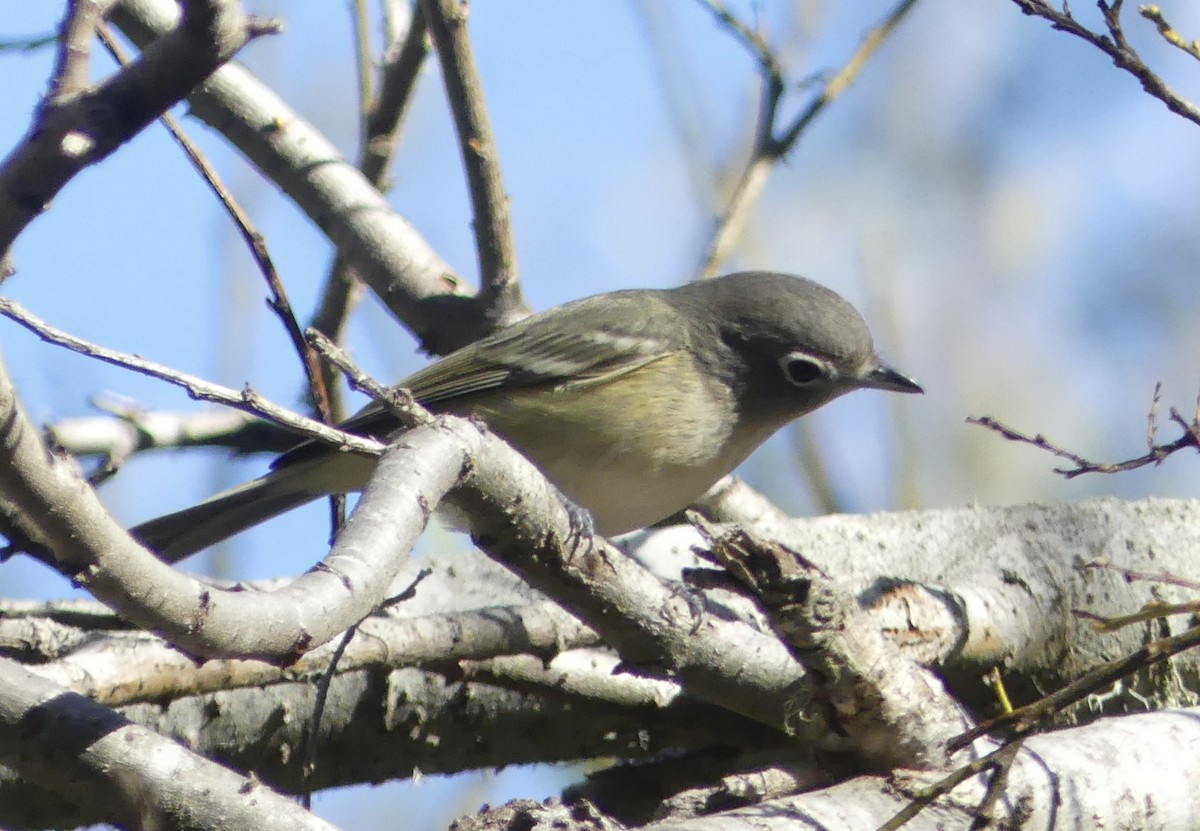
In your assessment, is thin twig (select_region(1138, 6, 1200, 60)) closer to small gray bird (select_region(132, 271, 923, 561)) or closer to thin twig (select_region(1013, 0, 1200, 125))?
thin twig (select_region(1013, 0, 1200, 125))

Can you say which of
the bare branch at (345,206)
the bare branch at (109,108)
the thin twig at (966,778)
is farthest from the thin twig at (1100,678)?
the bare branch at (345,206)

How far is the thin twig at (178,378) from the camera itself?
2.00 metres

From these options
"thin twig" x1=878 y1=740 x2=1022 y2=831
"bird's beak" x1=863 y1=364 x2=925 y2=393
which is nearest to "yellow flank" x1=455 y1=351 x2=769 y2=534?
"bird's beak" x1=863 y1=364 x2=925 y2=393

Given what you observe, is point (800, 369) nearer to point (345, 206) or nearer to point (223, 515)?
point (345, 206)

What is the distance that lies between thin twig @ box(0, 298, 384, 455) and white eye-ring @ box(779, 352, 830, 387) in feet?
10.4

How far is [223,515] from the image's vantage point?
188 inches

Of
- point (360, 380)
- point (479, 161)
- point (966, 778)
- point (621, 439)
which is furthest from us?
point (479, 161)

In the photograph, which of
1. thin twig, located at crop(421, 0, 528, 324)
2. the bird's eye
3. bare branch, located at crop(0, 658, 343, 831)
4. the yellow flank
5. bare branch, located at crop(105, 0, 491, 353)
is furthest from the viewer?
bare branch, located at crop(105, 0, 491, 353)

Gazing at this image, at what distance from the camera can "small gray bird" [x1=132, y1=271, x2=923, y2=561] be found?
180 inches

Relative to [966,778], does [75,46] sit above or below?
above

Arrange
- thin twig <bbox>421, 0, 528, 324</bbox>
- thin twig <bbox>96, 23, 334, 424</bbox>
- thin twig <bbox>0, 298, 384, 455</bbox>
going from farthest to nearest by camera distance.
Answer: thin twig <bbox>421, 0, 528, 324</bbox> < thin twig <bbox>96, 23, 334, 424</bbox> < thin twig <bbox>0, 298, 384, 455</bbox>

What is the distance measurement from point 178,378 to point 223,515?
9.34 ft

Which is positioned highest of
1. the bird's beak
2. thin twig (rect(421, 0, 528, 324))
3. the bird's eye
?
thin twig (rect(421, 0, 528, 324))

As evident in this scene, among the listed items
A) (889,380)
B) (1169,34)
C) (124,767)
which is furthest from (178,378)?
(889,380)
